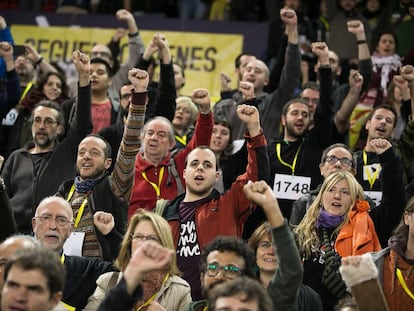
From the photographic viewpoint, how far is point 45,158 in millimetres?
9570

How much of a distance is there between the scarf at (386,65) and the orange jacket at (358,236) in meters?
4.04

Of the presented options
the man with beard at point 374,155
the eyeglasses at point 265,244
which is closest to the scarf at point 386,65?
the man with beard at point 374,155

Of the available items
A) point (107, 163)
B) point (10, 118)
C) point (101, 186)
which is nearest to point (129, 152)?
point (101, 186)

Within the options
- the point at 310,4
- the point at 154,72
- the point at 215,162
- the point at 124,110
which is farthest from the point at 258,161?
the point at 310,4

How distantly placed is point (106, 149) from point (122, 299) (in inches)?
131

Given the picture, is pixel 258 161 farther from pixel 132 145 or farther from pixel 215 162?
pixel 132 145

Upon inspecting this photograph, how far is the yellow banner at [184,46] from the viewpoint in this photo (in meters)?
13.5

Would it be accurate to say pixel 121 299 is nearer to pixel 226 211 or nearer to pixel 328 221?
pixel 226 211

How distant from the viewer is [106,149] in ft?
29.0

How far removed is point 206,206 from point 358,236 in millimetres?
999

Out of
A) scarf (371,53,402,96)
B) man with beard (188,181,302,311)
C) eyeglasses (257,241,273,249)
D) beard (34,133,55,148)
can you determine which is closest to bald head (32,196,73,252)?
man with beard (188,181,302,311)

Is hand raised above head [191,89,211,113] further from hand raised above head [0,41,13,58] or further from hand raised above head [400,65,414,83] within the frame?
hand raised above head [0,41,13,58]

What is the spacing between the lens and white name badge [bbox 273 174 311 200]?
9.42 meters

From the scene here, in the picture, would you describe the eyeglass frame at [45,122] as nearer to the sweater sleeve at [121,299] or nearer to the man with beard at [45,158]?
the man with beard at [45,158]
